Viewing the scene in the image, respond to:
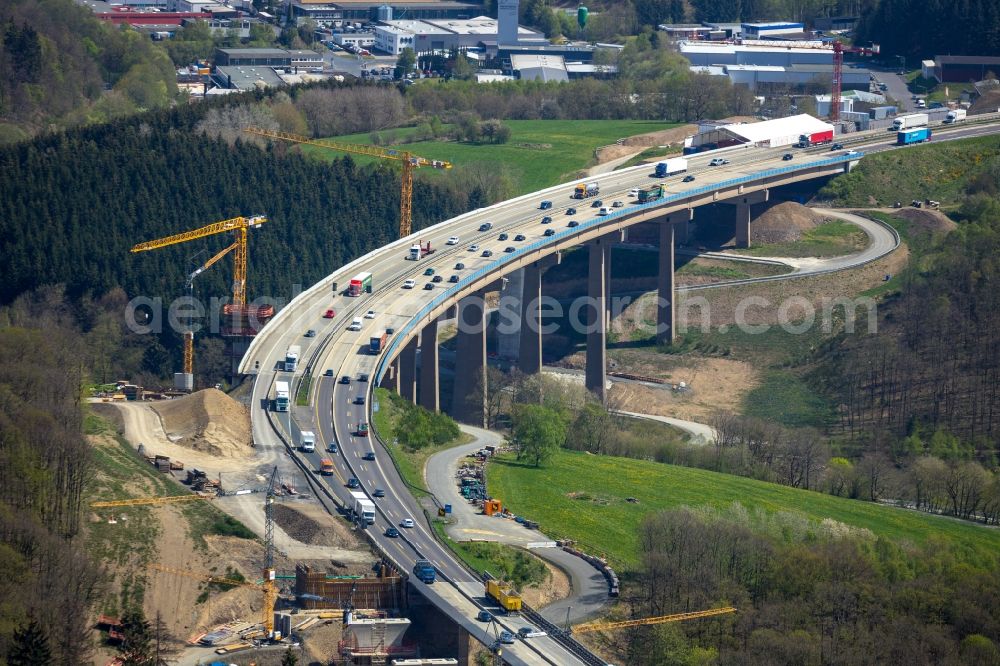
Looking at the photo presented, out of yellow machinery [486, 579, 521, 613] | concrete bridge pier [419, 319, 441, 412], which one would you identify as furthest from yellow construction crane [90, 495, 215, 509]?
concrete bridge pier [419, 319, 441, 412]

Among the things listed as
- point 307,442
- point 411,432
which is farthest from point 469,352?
point 307,442

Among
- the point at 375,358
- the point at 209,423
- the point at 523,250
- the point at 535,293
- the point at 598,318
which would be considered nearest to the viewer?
the point at 209,423

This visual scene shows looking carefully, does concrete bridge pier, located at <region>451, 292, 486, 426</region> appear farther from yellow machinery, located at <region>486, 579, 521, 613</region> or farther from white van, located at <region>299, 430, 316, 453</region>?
yellow machinery, located at <region>486, 579, 521, 613</region>

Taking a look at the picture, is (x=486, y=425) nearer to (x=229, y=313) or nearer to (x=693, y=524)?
(x=229, y=313)

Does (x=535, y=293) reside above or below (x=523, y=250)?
below

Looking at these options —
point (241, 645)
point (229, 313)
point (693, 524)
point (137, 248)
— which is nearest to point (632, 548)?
point (693, 524)

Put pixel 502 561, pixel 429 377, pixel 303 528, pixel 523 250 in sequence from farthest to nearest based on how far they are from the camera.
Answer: pixel 523 250 < pixel 429 377 < pixel 303 528 < pixel 502 561

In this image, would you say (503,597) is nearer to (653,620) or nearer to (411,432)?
(653,620)
